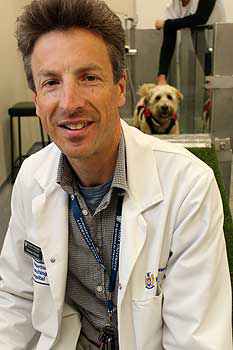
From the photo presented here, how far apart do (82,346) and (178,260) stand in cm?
41

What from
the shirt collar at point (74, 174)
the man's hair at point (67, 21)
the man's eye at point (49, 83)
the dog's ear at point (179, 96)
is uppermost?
the man's hair at point (67, 21)

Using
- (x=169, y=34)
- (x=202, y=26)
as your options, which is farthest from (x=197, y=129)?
(x=169, y=34)

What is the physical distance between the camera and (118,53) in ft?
3.01

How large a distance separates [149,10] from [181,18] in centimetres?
184

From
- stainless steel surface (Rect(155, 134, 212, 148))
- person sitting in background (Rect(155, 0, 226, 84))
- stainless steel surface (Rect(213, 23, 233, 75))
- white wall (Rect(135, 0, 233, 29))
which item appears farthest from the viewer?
white wall (Rect(135, 0, 233, 29))

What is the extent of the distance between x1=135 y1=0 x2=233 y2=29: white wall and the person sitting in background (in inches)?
50.9

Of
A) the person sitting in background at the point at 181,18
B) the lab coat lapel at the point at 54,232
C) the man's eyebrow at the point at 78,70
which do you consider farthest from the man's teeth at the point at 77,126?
the person sitting in background at the point at 181,18

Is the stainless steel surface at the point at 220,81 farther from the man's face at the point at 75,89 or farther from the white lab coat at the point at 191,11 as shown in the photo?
the man's face at the point at 75,89

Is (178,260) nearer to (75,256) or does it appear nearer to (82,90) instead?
(75,256)

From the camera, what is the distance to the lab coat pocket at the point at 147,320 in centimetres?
92

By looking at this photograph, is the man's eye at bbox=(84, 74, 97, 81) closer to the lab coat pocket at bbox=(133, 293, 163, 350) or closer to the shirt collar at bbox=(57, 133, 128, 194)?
the shirt collar at bbox=(57, 133, 128, 194)

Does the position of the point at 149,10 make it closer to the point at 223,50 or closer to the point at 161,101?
the point at 161,101

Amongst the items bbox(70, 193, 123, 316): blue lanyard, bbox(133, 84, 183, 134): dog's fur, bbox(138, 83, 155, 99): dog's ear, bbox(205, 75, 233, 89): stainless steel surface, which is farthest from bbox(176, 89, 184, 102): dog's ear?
bbox(70, 193, 123, 316): blue lanyard

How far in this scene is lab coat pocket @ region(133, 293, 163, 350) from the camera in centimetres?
92
